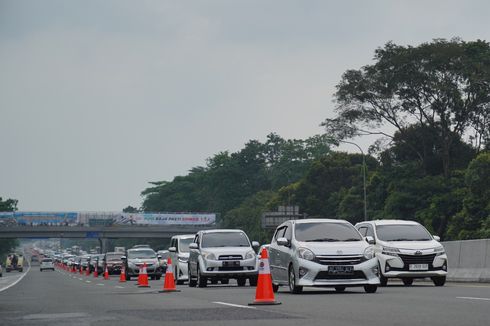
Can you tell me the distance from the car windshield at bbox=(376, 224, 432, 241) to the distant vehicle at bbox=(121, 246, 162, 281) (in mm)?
20250

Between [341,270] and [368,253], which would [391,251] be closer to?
[368,253]

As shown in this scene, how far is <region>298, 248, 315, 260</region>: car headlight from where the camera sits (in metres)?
20.9

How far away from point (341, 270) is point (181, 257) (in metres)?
15.0

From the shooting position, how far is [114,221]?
13300 cm

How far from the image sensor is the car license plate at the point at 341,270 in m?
20.8

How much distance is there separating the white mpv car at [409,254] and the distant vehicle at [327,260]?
11.3 feet

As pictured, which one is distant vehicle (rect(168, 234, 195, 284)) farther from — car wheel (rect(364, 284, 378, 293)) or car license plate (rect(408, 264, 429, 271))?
car wheel (rect(364, 284, 378, 293))

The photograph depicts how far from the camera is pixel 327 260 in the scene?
20859 mm

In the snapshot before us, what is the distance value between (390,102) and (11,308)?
54.1m

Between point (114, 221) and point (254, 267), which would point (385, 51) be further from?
point (114, 221)

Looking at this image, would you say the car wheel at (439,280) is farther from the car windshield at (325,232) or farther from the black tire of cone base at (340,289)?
the car windshield at (325,232)

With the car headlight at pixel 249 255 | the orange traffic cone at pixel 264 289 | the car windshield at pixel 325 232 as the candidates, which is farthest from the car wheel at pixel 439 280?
the orange traffic cone at pixel 264 289

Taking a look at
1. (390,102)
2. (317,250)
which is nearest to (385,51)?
(390,102)

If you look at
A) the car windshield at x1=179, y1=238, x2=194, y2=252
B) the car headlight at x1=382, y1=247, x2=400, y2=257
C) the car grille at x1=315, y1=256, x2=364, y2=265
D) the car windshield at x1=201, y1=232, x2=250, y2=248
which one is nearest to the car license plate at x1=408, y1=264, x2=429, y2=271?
the car headlight at x1=382, y1=247, x2=400, y2=257
